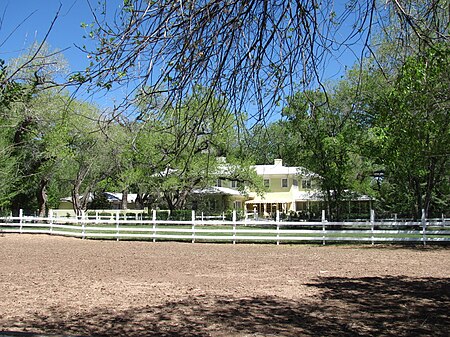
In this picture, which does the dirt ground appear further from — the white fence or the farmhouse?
the farmhouse

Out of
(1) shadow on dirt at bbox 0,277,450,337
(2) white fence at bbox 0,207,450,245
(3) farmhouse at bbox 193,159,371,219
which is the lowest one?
(1) shadow on dirt at bbox 0,277,450,337

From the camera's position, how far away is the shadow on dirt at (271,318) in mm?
6207

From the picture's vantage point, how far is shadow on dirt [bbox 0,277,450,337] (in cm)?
621

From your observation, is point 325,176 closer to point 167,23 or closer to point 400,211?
point 400,211

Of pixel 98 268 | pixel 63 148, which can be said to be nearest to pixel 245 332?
pixel 98 268

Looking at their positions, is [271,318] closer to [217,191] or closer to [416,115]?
[416,115]

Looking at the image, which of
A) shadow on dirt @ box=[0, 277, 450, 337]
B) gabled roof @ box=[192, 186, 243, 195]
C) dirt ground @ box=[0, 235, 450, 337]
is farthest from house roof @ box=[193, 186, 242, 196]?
shadow on dirt @ box=[0, 277, 450, 337]

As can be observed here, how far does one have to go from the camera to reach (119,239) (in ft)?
72.5

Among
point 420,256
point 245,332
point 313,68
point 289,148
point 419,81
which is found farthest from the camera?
point 289,148

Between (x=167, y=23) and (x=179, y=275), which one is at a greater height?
(x=167, y=23)

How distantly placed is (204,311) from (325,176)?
68.3ft

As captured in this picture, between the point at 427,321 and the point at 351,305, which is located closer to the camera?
the point at 427,321

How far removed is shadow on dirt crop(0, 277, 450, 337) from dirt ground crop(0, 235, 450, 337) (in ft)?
0.04

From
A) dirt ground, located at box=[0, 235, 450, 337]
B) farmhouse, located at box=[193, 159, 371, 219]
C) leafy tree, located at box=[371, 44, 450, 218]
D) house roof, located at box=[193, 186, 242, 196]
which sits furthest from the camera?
farmhouse, located at box=[193, 159, 371, 219]
